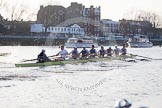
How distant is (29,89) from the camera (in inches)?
760

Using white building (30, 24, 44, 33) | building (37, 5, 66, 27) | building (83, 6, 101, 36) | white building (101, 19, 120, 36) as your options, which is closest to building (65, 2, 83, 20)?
building (83, 6, 101, 36)

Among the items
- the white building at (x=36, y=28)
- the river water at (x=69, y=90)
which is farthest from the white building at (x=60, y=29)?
the river water at (x=69, y=90)

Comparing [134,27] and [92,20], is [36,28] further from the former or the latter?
[134,27]

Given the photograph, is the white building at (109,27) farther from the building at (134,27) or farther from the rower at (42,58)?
the rower at (42,58)

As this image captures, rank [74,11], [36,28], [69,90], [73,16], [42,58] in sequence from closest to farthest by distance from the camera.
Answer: [69,90] → [42,58] → [36,28] → [74,11] → [73,16]

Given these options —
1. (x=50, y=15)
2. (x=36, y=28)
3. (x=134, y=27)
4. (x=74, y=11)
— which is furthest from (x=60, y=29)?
(x=134, y=27)

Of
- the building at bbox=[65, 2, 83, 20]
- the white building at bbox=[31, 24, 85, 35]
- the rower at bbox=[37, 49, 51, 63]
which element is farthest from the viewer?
the building at bbox=[65, 2, 83, 20]

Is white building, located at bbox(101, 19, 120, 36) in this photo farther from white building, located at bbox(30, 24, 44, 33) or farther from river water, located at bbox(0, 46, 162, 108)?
river water, located at bbox(0, 46, 162, 108)

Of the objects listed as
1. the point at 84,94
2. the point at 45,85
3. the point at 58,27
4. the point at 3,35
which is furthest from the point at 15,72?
the point at 58,27

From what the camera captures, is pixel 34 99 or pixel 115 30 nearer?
pixel 34 99

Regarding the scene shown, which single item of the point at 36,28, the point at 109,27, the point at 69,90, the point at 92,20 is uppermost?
the point at 92,20

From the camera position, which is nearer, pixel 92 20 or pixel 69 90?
pixel 69 90

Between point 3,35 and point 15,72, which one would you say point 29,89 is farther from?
point 3,35

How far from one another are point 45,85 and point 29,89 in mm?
1819
